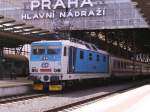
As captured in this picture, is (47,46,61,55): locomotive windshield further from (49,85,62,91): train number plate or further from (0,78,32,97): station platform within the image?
(0,78,32,97): station platform

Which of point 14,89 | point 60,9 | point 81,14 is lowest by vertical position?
point 14,89

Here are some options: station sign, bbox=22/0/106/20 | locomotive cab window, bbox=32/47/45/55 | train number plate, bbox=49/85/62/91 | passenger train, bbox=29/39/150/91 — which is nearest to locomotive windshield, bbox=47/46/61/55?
passenger train, bbox=29/39/150/91

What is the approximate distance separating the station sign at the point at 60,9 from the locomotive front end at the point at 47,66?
2829 centimetres

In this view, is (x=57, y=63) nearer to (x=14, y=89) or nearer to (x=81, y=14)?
(x=14, y=89)

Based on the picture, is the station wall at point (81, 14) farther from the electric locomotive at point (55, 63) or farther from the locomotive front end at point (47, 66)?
the locomotive front end at point (47, 66)

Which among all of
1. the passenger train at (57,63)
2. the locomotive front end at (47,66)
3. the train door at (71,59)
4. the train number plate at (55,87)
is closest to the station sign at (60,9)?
the passenger train at (57,63)

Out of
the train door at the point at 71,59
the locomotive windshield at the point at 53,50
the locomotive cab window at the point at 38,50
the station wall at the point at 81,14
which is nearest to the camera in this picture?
the locomotive windshield at the point at 53,50

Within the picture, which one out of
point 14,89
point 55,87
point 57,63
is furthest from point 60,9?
point 14,89

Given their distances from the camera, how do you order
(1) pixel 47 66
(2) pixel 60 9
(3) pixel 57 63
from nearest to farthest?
1. (3) pixel 57 63
2. (1) pixel 47 66
3. (2) pixel 60 9

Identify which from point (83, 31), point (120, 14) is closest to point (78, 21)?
point (83, 31)

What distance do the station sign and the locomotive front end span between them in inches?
1114

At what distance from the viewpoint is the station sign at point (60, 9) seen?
52344mm

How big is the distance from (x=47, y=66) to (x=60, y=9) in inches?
1218

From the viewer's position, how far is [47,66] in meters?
23.7
